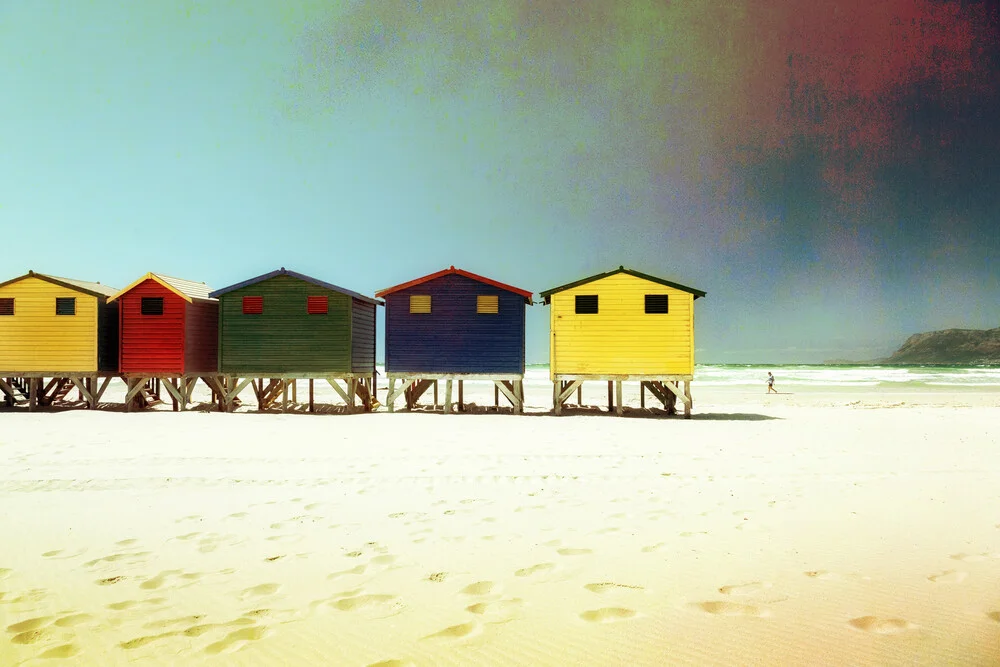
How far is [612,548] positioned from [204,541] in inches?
143

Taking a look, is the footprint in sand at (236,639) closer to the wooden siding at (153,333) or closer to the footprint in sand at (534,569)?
the footprint in sand at (534,569)

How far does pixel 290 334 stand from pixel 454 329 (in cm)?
570

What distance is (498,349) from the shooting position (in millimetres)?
20891

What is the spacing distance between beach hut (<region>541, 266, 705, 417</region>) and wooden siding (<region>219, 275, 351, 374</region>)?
726 centimetres

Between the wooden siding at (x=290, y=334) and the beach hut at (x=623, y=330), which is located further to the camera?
the wooden siding at (x=290, y=334)

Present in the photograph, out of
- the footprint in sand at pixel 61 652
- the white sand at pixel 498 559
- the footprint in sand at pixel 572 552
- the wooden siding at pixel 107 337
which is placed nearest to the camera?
the footprint in sand at pixel 61 652

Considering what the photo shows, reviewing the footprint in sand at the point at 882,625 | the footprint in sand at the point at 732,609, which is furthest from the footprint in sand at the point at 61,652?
the footprint in sand at the point at 882,625

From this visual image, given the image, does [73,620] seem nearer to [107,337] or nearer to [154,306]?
[154,306]

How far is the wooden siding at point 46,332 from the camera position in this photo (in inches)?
860

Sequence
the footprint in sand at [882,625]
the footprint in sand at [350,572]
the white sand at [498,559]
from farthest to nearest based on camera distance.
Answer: the footprint in sand at [350,572]
the footprint in sand at [882,625]
the white sand at [498,559]

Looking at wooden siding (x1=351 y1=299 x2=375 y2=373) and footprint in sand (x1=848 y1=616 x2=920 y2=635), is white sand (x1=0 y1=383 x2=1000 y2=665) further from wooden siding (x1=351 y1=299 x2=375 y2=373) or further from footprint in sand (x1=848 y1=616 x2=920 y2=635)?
wooden siding (x1=351 y1=299 x2=375 y2=373)

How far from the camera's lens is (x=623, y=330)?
2045 centimetres

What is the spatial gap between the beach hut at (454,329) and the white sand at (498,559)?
10038 millimetres

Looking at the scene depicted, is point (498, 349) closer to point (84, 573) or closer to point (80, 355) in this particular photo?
point (80, 355)
